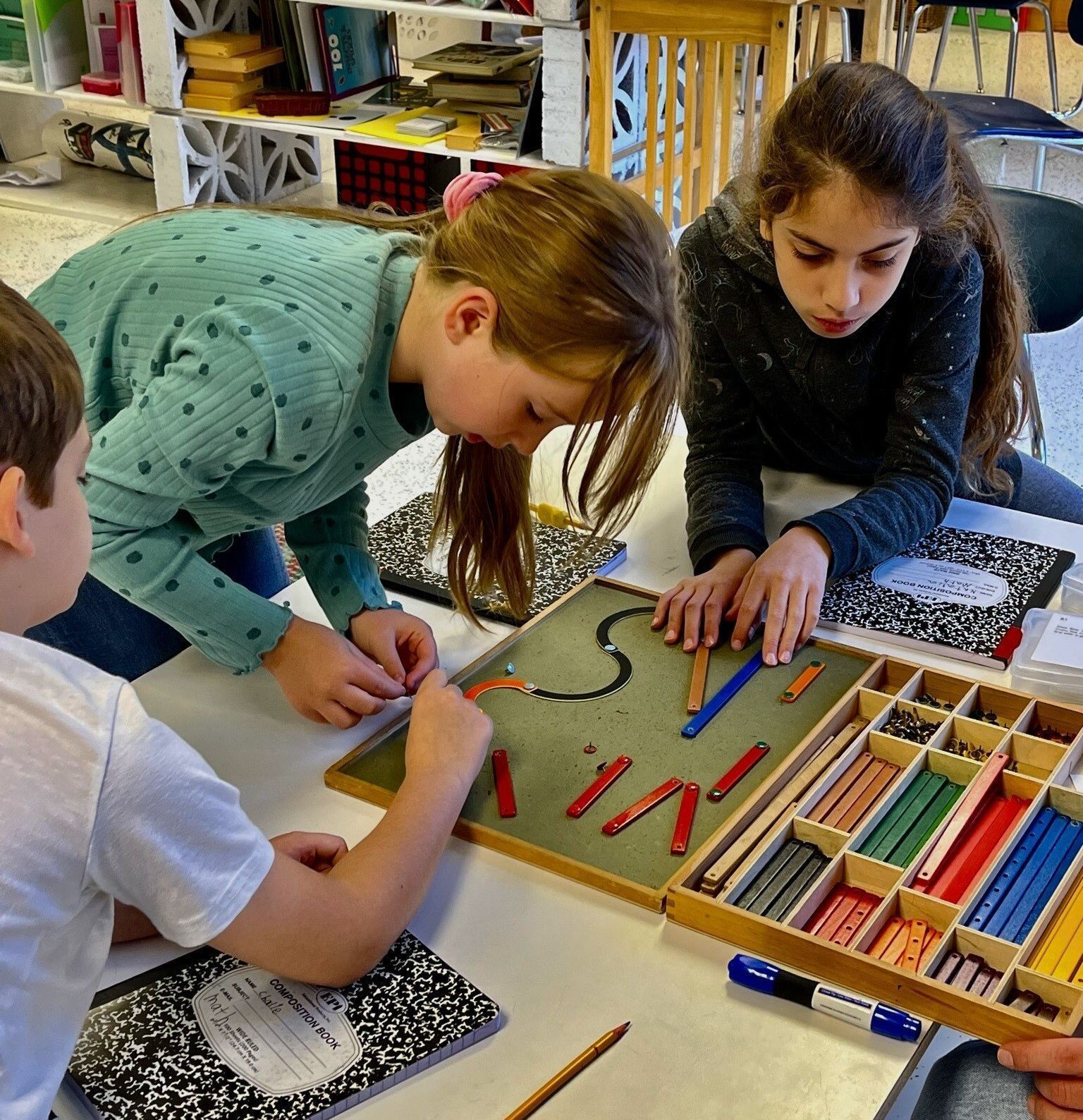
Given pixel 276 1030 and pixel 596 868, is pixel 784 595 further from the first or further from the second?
pixel 276 1030

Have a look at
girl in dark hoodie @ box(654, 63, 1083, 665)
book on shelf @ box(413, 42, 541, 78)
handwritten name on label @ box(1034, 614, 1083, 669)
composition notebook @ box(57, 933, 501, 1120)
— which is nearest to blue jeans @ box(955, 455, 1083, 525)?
girl in dark hoodie @ box(654, 63, 1083, 665)

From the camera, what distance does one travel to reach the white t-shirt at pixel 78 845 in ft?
2.17

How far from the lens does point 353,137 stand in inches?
144

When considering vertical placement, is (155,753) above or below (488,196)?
below

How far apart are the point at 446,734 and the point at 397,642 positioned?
191 millimetres

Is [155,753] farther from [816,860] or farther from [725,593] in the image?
[725,593]

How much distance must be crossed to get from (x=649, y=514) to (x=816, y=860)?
610 millimetres

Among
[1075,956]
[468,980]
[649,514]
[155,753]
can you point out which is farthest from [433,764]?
[649,514]

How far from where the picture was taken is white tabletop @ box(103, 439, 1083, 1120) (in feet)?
2.42

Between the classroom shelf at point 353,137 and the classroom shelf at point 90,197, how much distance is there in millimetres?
439

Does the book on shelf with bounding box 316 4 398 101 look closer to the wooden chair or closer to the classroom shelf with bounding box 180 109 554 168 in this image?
the classroom shelf with bounding box 180 109 554 168

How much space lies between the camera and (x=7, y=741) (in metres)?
0.66

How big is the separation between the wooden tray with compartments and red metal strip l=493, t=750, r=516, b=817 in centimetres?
15

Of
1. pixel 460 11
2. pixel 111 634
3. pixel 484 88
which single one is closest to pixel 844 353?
pixel 111 634
